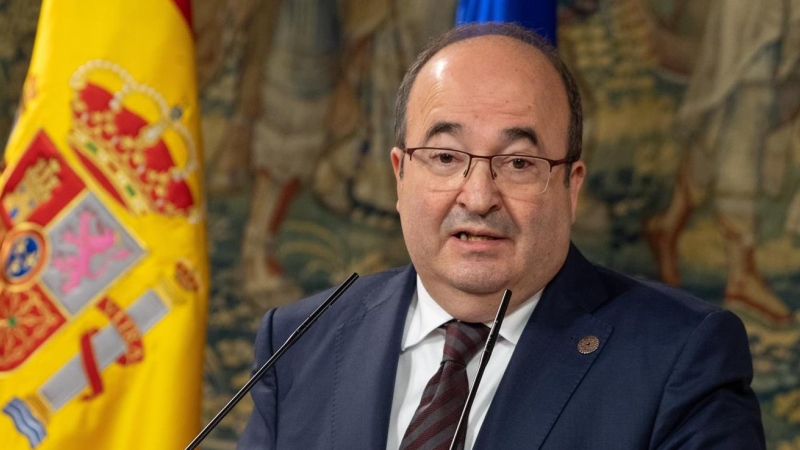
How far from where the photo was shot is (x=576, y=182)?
2.47 m

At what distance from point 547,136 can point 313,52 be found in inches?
134

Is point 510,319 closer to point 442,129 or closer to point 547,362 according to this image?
point 547,362

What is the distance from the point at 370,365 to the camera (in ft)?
8.11

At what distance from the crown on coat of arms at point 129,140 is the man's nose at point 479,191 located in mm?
1374

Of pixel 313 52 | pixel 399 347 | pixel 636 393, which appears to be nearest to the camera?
pixel 636 393

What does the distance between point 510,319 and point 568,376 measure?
0.21m

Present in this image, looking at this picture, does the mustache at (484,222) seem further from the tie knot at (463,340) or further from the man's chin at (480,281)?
the tie knot at (463,340)

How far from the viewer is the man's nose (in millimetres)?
2242

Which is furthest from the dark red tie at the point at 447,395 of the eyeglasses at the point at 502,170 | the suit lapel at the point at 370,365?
the eyeglasses at the point at 502,170

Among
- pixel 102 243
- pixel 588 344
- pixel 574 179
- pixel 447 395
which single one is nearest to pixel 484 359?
pixel 447 395

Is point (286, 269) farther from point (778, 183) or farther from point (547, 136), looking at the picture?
point (547, 136)

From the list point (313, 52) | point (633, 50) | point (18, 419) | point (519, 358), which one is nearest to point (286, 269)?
point (313, 52)

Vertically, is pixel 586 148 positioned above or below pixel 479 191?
below

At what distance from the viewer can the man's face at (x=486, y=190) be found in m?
2.28
